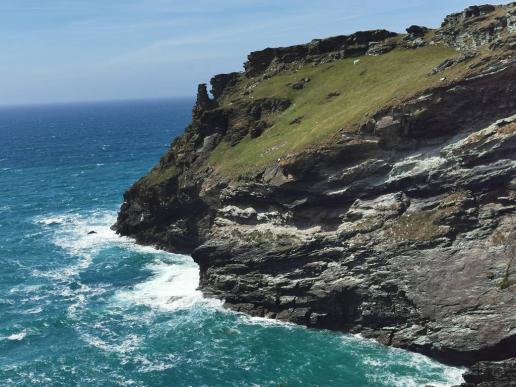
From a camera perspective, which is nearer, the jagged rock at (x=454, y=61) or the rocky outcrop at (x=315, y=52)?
the jagged rock at (x=454, y=61)

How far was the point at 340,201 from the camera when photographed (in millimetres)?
61281

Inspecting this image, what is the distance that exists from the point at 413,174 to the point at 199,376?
28.1 metres

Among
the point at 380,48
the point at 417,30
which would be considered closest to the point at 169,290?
the point at 380,48

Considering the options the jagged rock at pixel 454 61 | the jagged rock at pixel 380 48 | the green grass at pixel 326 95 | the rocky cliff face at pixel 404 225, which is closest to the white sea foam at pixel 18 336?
the rocky cliff face at pixel 404 225

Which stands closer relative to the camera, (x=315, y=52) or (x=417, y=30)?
(x=417, y=30)

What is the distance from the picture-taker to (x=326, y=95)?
84625 millimetres

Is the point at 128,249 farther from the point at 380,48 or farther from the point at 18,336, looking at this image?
the point at 380,48

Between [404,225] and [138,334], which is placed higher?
[404,225]

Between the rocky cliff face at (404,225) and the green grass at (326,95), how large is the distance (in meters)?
1.44

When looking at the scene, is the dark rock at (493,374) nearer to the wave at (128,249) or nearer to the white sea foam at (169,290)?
the white sea foam at (169,290)

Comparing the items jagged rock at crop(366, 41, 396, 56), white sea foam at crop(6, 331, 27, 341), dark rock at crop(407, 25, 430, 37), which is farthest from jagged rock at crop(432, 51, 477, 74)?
white sea foam at crop(6, 331, 27, 341)

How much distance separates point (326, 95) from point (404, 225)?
33.7 m

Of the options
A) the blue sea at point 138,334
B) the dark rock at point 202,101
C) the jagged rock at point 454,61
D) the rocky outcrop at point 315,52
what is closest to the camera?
the blue sea at point 138,334

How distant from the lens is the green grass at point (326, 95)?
63312 millimetres
